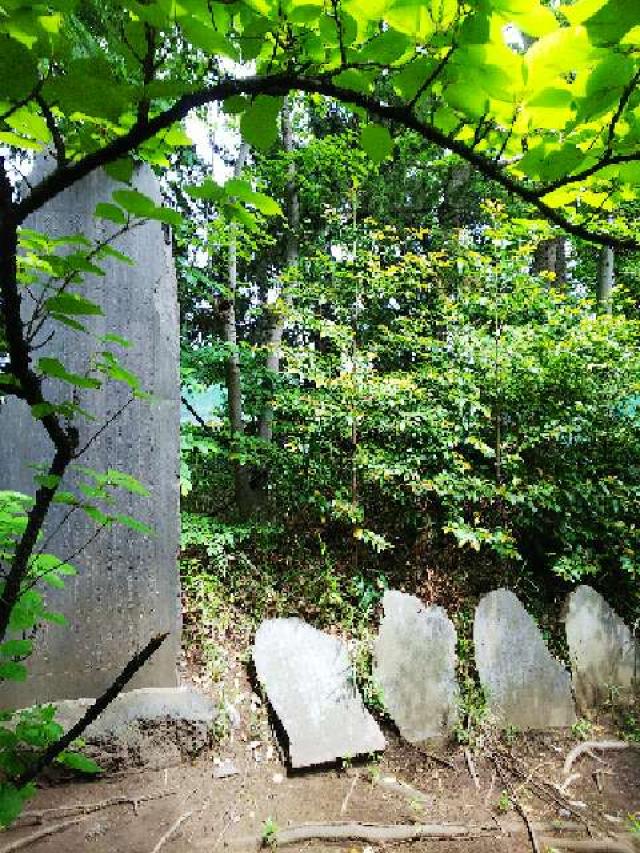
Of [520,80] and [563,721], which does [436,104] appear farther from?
[563,721]

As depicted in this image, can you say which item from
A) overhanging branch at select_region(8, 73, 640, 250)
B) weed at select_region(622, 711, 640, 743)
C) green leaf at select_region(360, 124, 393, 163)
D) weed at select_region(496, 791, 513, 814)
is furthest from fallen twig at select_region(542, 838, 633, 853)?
green leaf at select_region(360, 124, 393, 163)

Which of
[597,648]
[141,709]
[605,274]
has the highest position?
[605,274]

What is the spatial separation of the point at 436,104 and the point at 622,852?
3.64 metres

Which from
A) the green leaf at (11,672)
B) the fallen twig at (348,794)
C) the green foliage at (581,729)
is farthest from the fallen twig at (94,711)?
the green foliage at (581,729)

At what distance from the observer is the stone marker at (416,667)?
149 inches

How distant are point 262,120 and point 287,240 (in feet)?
22.7

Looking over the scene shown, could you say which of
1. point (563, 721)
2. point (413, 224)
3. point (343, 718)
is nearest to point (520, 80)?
point (343, 718)

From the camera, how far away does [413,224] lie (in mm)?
9016

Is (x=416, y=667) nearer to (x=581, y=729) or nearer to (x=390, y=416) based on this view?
(x=581, y=729)

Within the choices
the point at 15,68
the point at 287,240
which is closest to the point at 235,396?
the point at 287,240

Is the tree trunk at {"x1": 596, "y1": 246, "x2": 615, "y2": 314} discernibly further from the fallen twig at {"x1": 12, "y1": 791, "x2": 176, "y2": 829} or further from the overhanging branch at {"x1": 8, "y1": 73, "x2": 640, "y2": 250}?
the fallen twig at {"x1": 12, "y1": 791, "x2": 176, "y2": 829}

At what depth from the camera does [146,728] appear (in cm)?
319

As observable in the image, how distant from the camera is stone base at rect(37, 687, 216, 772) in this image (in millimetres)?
3045

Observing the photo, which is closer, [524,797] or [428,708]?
[524,797]
